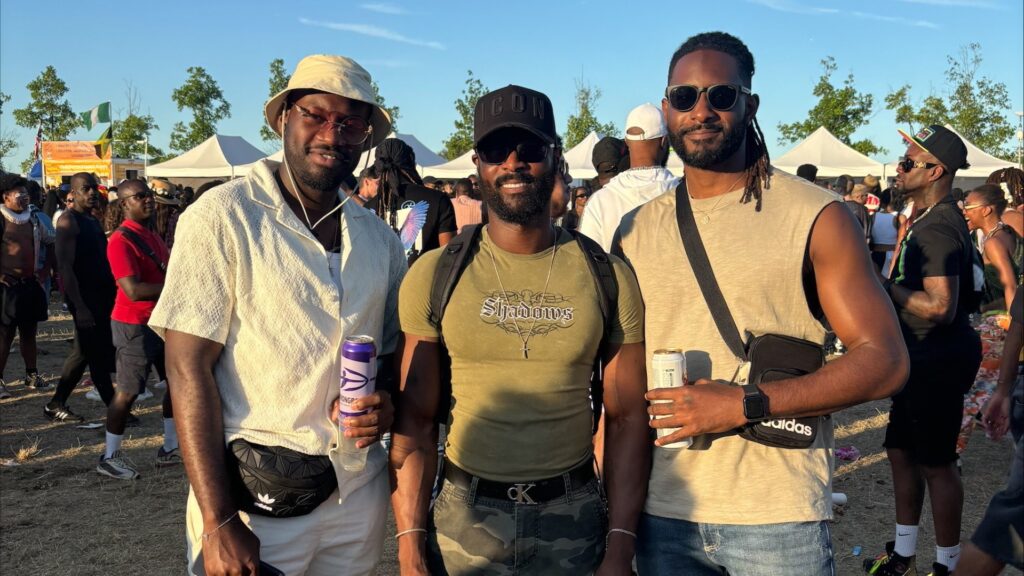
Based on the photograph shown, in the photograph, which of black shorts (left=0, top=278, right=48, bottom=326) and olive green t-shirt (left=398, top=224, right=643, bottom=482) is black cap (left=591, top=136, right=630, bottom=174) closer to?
olive green t-shirt (left=398, top=224, right=643, bottom=482)

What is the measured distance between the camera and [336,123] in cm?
245

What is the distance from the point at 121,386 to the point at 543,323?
5.07 metres

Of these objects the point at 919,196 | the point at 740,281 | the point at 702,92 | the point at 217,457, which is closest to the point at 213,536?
the point at 217,457

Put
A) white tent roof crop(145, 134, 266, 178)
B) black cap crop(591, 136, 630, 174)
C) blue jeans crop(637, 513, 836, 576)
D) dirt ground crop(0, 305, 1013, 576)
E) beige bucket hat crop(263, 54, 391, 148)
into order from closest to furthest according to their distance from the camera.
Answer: blue jeans crop(637, 513, 836, 576) < beige bucket hat crop(263, 54, 391, 148) < dirt ground crop(0, 305, 1013, 576) < black cap crop(591, 136, 630, 174) < white tent roof crop(145, 134, 266, 178)

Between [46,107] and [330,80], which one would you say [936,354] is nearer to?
[330,80]

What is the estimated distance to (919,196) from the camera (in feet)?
14.9

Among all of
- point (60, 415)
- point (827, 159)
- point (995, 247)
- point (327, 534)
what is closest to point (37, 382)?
A: point (60, 415)

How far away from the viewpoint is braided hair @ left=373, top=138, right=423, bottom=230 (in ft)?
20.5

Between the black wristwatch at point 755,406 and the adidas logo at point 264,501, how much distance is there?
1.44m

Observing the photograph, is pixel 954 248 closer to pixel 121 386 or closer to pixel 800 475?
pixel 800 475

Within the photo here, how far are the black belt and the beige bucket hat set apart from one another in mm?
1254

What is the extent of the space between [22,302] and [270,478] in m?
7.77

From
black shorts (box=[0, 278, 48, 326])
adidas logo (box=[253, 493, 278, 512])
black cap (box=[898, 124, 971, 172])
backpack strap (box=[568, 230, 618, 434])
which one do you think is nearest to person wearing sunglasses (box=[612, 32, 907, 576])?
backpack strap (box=[568, 230, 618, 434])

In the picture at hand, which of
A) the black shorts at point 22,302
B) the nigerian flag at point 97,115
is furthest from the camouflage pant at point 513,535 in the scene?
the nigerian flag at point 97,115
